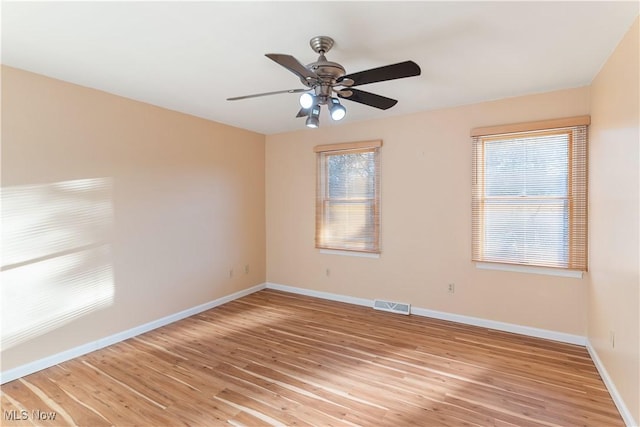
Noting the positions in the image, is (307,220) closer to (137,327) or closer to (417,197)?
(417,197)

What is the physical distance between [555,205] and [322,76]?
9.24 ft

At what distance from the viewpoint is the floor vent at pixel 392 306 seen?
4188 mm

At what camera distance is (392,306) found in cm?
427

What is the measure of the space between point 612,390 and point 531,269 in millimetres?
1290

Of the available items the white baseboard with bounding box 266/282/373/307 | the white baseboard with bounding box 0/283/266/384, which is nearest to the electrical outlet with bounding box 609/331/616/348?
the white baseboard with bounding box 266/282/373/307

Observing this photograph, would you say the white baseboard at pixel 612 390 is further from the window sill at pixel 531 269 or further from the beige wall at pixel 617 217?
the window sill at pixel 531 269

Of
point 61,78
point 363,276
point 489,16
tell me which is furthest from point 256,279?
point 489,16

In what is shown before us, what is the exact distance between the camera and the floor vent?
13.7 feet

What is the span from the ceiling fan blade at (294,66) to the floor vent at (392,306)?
3.11 m

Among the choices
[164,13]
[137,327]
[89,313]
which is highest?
[164,13]

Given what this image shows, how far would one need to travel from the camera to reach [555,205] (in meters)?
3.33

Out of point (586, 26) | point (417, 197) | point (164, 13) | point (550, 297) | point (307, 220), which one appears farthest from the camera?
point (307, 220)

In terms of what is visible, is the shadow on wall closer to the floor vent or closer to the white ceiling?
the white ceiling

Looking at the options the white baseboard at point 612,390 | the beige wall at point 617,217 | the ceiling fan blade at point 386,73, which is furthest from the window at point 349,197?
the white baseboard at point 612,390
